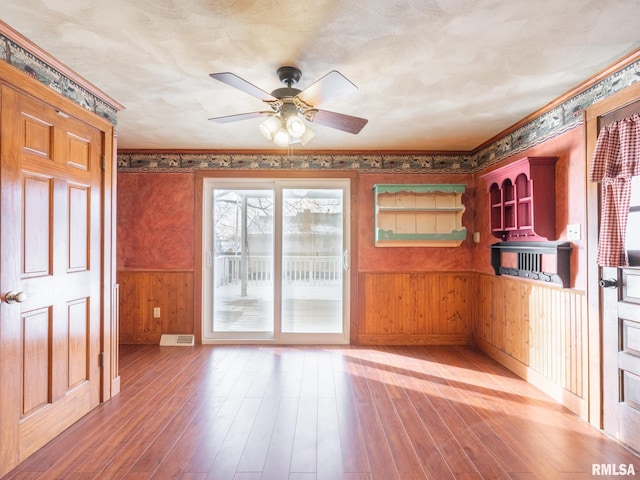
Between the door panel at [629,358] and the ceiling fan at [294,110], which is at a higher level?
the ceiling fan at [294,110]

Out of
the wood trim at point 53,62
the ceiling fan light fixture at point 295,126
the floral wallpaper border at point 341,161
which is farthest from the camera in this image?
the floral wallpaper border at point 341,161

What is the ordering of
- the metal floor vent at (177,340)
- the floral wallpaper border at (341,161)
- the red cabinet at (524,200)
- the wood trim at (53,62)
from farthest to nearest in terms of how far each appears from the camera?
1. the metal floor vent at (177,340)
2. the floral wallpaper border at (341,161)
3. the red cabinet at (524,200)
4. the wood trim at (53,62)

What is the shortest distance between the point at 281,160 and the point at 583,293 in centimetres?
345

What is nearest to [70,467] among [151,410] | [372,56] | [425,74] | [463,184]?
[151,410]

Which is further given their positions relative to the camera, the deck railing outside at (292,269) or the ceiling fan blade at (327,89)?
the deck railing outside at (292,269)

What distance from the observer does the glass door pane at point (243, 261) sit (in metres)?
4.58

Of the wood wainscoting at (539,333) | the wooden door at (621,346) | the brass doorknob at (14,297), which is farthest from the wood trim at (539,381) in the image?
the brass doorknob at (14,297)

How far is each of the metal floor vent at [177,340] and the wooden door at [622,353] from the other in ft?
13.6

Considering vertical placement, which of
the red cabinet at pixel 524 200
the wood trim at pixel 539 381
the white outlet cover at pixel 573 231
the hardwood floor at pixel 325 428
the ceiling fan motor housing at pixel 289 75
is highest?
the ceiling fan motor housing at pixel 289 75

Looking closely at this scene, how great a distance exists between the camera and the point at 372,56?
7.35 feet

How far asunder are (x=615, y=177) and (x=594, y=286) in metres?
0.78

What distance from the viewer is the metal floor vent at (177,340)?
446 cm

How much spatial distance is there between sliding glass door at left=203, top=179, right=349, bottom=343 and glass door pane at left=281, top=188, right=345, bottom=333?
1cm
